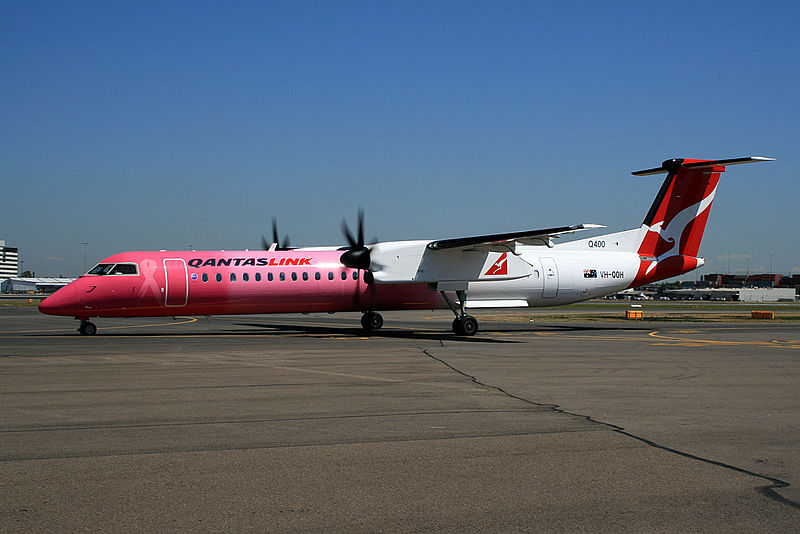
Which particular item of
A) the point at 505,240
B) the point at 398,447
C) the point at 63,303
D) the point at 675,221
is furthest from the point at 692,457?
the point at 675,221

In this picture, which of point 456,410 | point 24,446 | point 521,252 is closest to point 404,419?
point 456,410

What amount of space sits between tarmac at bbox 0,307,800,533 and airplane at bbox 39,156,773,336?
29.1 ft

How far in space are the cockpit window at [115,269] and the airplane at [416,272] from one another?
4cm

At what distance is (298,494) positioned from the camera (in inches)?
232

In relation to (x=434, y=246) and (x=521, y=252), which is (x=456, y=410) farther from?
(x=521, y=252)

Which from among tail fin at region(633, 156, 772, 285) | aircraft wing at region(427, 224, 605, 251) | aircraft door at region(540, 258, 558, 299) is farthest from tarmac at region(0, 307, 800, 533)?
tail fin at region(633, 156, 772, 285)

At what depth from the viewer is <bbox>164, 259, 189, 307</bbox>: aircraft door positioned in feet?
81.4

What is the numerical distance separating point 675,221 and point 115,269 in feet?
76.0

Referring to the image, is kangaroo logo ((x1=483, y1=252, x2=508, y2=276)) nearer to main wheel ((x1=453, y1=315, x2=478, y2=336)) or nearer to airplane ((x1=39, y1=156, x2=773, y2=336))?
airplane ((x1=39, y1=156, x2=773, y2=336))

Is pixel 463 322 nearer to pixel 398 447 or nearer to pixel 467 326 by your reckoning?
pixel 467 326

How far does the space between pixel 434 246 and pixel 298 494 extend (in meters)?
20.2

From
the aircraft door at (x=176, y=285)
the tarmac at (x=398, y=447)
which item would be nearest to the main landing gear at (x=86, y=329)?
the aircraft door at (x=176, y=285)

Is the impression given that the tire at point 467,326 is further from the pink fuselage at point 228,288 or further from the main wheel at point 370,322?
the main wheel at point 370,322

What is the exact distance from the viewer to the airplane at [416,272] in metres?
24.7
